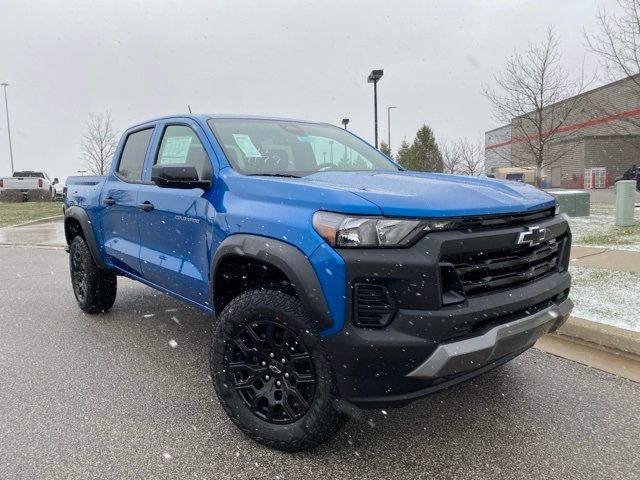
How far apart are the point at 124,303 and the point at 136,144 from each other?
2168mm

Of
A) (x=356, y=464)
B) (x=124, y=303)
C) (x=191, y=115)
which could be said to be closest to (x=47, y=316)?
(x=124, y=303)

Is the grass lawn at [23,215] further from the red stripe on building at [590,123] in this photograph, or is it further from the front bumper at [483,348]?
the red stripe on building at [590,123]

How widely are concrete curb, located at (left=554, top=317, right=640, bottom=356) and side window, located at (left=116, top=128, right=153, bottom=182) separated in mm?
3731

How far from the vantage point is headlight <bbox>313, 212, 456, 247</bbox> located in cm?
225

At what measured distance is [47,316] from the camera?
5.37 metres

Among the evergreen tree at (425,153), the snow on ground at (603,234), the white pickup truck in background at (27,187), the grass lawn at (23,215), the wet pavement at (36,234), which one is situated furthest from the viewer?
the evergreen tree at (425,153)

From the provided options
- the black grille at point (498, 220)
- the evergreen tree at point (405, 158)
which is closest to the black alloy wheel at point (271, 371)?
the black grille at point (498, 220)

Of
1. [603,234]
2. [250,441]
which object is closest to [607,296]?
[250,441]

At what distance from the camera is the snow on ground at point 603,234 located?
8242 mm

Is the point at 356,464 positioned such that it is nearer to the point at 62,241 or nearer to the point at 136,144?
the point at 136,144

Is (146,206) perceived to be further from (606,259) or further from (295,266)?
(606,259)

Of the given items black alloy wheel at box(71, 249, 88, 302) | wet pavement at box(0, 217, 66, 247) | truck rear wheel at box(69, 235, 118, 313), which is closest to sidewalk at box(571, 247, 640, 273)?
truck rear wheel at box(69, 235, 118, 313)

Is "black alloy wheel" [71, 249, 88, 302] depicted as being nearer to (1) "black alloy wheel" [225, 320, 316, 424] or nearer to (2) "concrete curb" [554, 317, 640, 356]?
(1) "black alloy wheel" [225, 320, 316, 424]

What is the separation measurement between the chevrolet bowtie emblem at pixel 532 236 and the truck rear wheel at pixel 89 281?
156 inches
